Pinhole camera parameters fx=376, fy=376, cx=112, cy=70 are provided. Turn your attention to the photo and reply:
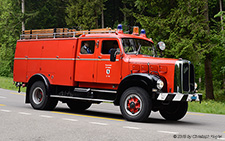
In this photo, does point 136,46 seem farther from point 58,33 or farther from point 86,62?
point 58,33

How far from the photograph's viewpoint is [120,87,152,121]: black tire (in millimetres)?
10422

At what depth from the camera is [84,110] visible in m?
14.6

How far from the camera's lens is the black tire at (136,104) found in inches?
410

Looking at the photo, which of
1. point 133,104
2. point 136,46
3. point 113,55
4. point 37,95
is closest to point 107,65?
point 113,55

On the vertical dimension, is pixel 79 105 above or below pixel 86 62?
below

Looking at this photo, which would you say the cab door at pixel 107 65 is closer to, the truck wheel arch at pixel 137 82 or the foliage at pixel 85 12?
the truck wheel arch at pixel 137 82

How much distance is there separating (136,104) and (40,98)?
4583mm

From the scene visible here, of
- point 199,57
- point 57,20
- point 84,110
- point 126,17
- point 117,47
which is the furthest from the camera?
point 57,20

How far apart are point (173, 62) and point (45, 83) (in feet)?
16.7

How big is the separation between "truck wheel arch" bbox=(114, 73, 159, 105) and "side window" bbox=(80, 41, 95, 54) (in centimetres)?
198

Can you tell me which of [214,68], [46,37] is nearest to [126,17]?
[214,68]

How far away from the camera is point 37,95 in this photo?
45.8 feet

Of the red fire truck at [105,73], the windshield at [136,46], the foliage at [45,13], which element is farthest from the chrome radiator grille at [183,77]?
the foliage at [45,13]

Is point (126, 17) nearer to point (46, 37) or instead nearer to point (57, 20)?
point (57, 20)
